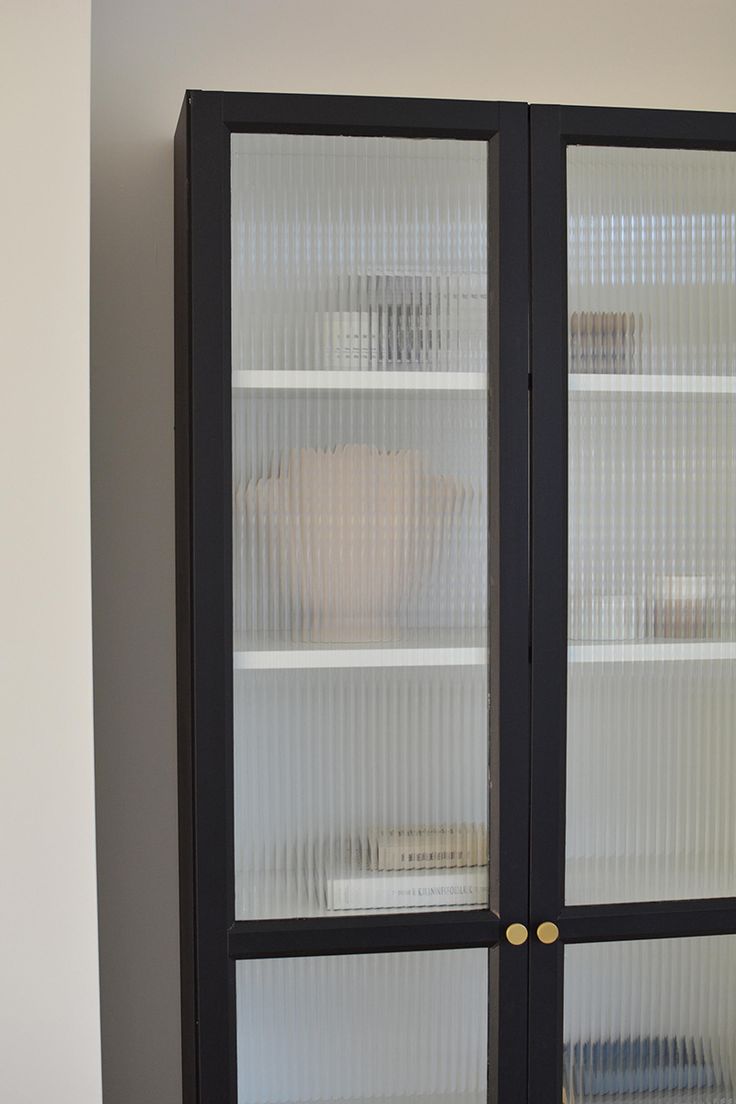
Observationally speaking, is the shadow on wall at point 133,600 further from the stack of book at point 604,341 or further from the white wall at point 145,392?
the stack of book at point 604,341

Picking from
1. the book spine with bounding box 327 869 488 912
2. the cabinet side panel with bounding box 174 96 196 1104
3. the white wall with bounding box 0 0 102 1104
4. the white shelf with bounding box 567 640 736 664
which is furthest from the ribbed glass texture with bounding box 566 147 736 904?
the white wall with bounding box 0 0 102 1104

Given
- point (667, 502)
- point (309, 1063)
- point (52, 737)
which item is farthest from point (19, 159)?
point (309, 1063)

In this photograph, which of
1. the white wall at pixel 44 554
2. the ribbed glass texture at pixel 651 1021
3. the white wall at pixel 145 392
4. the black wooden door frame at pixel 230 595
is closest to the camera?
the white wall at pixel 44 554

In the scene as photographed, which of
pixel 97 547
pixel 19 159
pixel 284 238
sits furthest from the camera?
pixel 97 547

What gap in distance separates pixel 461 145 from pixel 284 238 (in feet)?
0.87

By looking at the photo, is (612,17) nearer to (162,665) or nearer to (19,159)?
(19,159)

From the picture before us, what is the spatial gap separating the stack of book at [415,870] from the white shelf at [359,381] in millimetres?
593

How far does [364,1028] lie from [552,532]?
28.4 inches

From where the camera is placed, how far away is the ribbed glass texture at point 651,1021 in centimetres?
158

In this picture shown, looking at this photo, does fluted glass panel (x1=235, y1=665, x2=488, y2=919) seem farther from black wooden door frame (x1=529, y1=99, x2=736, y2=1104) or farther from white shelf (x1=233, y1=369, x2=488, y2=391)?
white shelf (x1=233, y1=369, x2=488, y2=391)

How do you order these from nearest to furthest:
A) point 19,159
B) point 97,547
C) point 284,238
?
point 19,159 < point 284,238 < point 97,547

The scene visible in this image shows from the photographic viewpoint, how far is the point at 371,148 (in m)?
1.51

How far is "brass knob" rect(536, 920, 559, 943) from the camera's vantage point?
153 centimetres

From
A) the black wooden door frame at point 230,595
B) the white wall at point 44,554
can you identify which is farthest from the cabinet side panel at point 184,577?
the white wall at point 44,554
